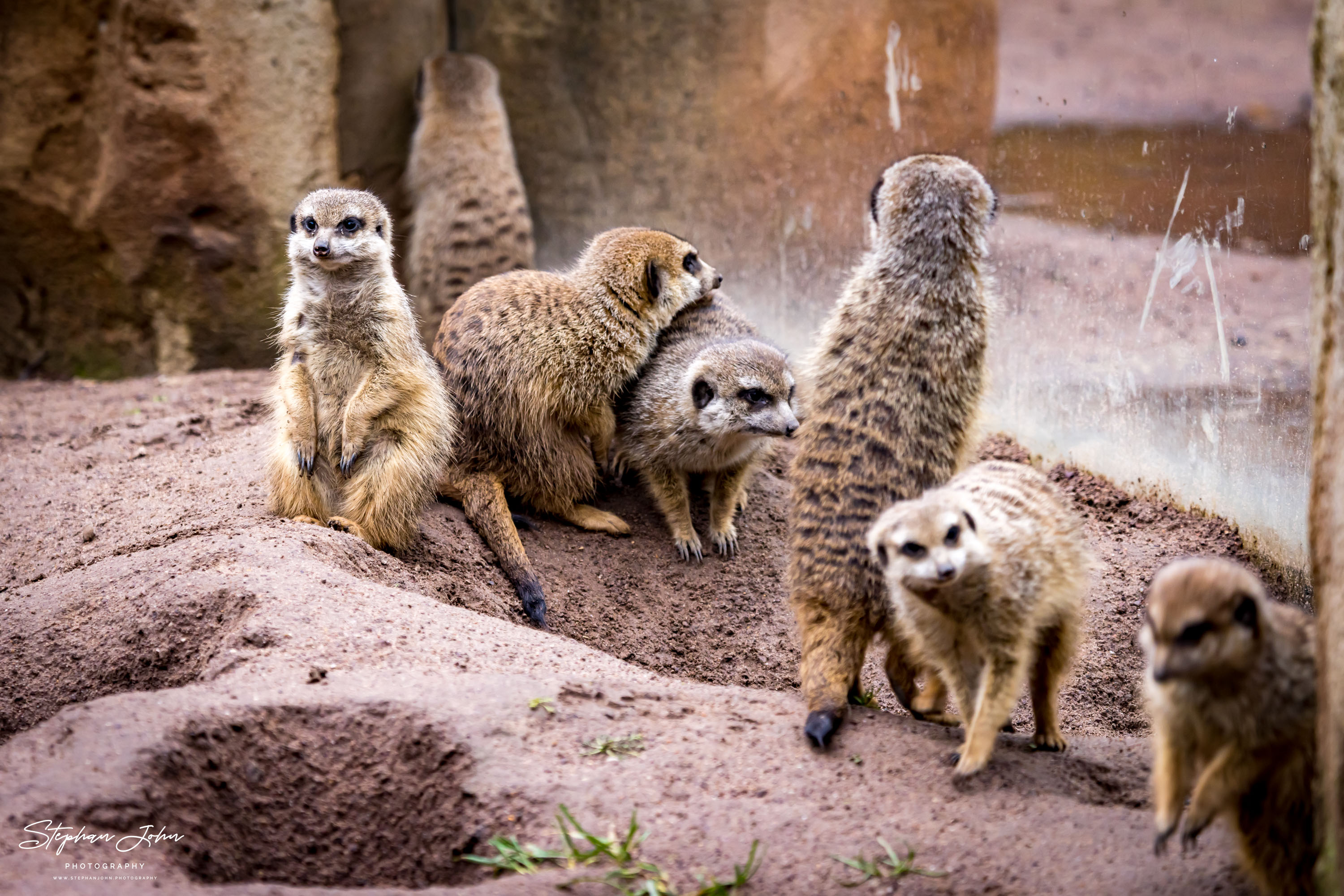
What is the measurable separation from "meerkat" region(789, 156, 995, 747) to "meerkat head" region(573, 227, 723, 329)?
2.93ft

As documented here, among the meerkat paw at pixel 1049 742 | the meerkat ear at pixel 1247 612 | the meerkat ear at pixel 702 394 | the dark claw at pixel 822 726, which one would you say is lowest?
the meerkat paw at pixel 1049 742

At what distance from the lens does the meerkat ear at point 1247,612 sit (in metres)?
1.73

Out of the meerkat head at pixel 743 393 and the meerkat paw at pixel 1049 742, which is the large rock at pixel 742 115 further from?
the meerkat paw at pixel 1049 742

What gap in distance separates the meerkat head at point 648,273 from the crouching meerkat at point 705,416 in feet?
0.41

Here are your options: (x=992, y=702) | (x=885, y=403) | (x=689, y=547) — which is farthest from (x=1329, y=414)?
(x=689, y=547)

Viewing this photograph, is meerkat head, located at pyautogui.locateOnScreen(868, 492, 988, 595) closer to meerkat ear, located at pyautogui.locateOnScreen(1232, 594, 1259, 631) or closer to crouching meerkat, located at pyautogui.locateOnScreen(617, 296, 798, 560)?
meerkat ear, located at pyautogui.locateOnScreen(1232, 594, 1259, 631)

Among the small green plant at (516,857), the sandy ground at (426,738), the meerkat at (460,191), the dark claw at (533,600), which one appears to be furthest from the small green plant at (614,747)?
the meerkat at (460,191)

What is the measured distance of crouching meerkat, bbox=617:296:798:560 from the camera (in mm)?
3795

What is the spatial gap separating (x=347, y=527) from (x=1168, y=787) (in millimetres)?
2347

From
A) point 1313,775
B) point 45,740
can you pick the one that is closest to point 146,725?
point 45,740

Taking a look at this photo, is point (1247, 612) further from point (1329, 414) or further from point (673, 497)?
point (673, 497)

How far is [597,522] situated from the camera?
161 inches

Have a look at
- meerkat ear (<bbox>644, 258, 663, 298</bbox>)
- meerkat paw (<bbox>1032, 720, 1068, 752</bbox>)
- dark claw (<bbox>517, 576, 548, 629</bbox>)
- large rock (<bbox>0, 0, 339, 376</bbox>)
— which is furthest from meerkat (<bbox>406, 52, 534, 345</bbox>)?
meerkat paw (<bbox>1032, 720, 1068, 752</bbox>)

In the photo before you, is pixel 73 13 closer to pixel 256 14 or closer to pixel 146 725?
pixel 256 14
